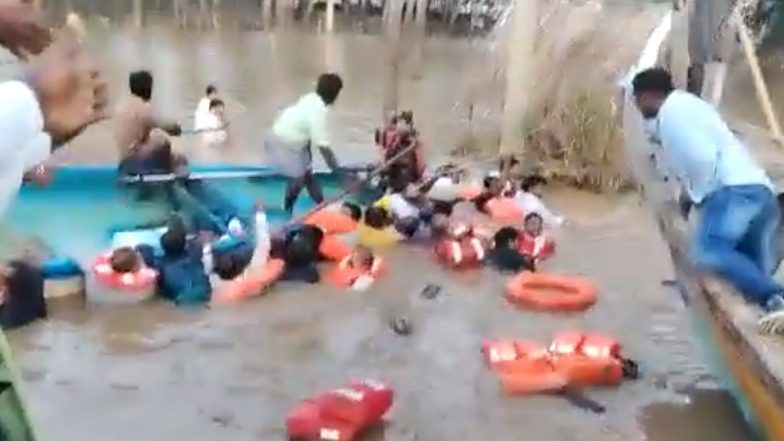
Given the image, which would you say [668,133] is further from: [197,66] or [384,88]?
[197,66]

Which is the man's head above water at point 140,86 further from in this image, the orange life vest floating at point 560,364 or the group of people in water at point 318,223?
the orange life vest floating at point 560,364

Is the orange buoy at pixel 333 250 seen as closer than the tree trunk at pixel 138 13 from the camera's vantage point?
Yes

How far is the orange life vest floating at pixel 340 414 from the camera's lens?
18.5ft

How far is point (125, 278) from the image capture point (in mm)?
7520

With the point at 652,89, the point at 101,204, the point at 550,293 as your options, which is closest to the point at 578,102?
the point at 550,293

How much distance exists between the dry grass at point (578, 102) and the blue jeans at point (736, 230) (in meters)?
4.85

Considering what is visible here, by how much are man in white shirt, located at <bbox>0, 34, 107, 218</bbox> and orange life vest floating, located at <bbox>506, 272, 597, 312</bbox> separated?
5.68m

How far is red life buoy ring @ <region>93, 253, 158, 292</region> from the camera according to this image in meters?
7.49

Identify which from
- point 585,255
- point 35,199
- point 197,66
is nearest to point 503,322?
point 585,255

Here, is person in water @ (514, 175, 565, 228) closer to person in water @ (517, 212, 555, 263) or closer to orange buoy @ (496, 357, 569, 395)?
person in water @ (517, 212, 555, 263)

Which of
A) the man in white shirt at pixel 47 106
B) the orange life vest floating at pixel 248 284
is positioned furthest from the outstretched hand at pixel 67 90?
the orange life vest floating at pixel 248 284

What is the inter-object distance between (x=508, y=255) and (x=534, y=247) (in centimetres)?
25

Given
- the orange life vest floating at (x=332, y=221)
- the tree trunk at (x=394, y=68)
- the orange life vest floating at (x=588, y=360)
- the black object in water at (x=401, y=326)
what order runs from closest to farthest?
the orange life vest floating at (x=588, y=360), the black object in water at (x=401, y=326), the orange life vest floating at (x=332, y=221), the tree trunk at (x=394, y=68)

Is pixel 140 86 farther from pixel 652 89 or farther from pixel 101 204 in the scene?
pixel 652 89
